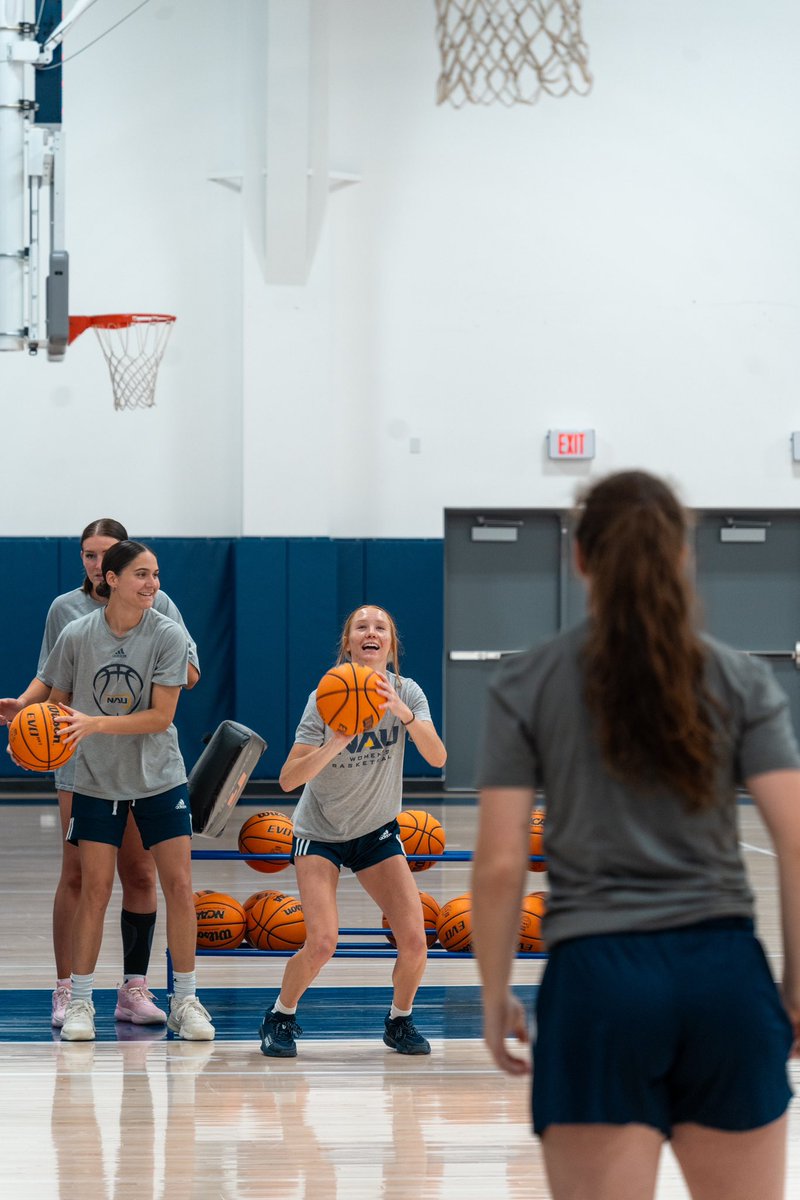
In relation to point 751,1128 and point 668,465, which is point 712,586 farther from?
point 751,1128

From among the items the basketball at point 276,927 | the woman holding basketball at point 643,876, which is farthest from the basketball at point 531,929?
the woman holding basketball at point 643,876

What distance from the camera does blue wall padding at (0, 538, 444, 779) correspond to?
11734 millimetres

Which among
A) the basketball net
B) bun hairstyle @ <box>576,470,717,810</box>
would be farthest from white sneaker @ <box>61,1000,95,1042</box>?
the basketball net

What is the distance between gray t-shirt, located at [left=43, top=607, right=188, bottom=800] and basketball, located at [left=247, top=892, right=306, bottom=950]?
0.86 m

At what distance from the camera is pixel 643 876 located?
6.33 feet

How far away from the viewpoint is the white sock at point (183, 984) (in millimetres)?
4906

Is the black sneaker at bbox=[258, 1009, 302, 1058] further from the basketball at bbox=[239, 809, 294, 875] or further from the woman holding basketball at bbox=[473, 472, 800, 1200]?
the woman holding basketball at bbox=[473, 472, 800, 1200]

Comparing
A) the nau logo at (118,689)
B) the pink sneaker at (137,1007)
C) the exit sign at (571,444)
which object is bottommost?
the pink sneaker at (137,1007)

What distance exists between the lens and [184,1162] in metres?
3.76

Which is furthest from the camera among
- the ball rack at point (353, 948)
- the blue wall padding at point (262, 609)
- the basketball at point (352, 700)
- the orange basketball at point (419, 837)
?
the blue wall padding at point (262, 609)

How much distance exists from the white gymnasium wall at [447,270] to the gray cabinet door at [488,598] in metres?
0.31

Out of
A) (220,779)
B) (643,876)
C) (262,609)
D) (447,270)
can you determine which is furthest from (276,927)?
(447,270)

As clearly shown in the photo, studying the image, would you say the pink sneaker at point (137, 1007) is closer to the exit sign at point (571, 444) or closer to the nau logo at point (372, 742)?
the nau logo at point (372, 742)

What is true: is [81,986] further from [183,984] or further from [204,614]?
[204,614]
